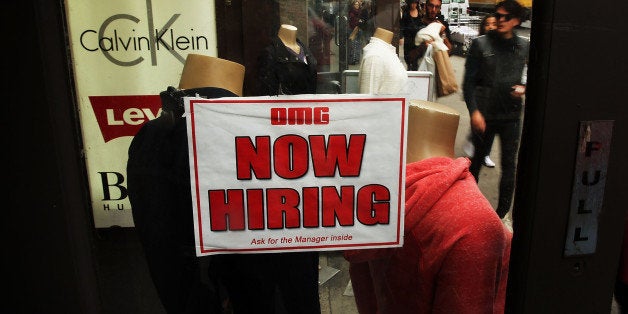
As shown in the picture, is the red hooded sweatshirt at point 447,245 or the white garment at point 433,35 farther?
the white garment at point 433,35

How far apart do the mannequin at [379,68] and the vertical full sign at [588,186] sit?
633 mm

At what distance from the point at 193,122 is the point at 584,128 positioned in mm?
904

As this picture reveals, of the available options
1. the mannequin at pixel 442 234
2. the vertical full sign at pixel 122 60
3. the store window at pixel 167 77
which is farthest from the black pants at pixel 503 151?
the vertical full sign at pixel 122 60

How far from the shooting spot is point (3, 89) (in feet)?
3.20

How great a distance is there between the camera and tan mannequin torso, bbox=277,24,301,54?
144 centimetres

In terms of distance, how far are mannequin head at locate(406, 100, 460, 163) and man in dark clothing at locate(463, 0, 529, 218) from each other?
1354mm

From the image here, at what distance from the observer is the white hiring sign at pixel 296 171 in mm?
1163

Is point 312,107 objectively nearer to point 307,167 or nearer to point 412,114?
point 307,167

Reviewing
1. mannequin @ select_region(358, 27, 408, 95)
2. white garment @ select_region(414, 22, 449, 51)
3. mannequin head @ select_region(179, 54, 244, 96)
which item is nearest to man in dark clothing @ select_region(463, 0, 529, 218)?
white garment @ select_region(414, 22, 449, 51)

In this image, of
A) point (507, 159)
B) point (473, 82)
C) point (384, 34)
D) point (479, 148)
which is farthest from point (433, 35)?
point (384, 34)

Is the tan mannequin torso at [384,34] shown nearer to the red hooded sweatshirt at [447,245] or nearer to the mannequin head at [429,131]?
the mannequin head at [429,131]

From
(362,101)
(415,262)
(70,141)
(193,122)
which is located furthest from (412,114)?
(70,141)

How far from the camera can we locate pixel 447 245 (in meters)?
1.24

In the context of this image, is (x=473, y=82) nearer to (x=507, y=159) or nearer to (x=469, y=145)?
(x=507, y=159)
